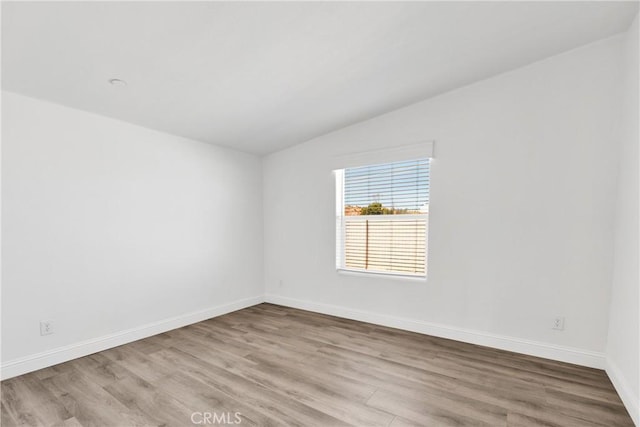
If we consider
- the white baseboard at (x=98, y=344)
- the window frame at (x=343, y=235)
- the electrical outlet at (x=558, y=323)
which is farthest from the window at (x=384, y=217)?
the white baseboard at (x=98, y=344)

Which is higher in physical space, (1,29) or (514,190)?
(1,29)

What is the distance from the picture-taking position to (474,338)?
3033mm

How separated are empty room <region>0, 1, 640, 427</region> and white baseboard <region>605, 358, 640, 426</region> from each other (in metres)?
0.02

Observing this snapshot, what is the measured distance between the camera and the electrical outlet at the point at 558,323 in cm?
265

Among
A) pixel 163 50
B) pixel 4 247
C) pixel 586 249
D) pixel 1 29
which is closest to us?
pixel 1 29

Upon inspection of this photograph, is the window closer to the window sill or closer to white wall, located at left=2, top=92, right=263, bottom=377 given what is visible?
the window sill

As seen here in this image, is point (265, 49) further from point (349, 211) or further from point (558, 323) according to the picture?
point (558, 323)

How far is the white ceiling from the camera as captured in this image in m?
1.79

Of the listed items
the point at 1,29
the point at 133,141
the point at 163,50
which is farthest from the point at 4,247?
the point at 163,50

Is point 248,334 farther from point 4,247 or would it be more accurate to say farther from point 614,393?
point 614,393

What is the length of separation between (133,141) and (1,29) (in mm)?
1469

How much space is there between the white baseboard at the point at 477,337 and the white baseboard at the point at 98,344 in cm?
143

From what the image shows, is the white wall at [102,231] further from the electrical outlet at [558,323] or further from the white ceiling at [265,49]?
the electrical outlet at [558,323]
